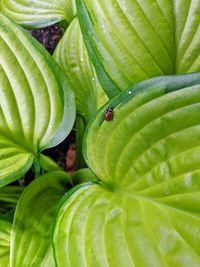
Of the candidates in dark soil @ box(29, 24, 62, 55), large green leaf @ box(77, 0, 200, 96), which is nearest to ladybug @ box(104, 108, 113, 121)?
large green leaf @ box(77, 0, 200, 96)

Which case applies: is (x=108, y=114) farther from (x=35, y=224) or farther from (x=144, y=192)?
(x=35, y=224)

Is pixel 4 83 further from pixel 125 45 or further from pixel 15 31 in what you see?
pixel 125 45

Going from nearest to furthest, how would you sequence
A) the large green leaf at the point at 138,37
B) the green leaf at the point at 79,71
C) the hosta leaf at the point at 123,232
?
the hosta leaf at the point at 123,232 < the large green leaf at the point at 138,37 < the green leaf at the point at 79,71

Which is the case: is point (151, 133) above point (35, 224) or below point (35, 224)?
above

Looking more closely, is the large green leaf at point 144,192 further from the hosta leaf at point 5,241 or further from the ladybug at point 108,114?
the hosta leaf at point 5,241

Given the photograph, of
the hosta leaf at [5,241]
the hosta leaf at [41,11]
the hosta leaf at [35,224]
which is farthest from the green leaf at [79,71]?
the hosta leaf at [5,241]

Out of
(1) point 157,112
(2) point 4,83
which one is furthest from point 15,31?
(1) point 157,112

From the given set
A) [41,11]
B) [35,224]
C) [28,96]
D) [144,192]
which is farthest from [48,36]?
[144,192]
